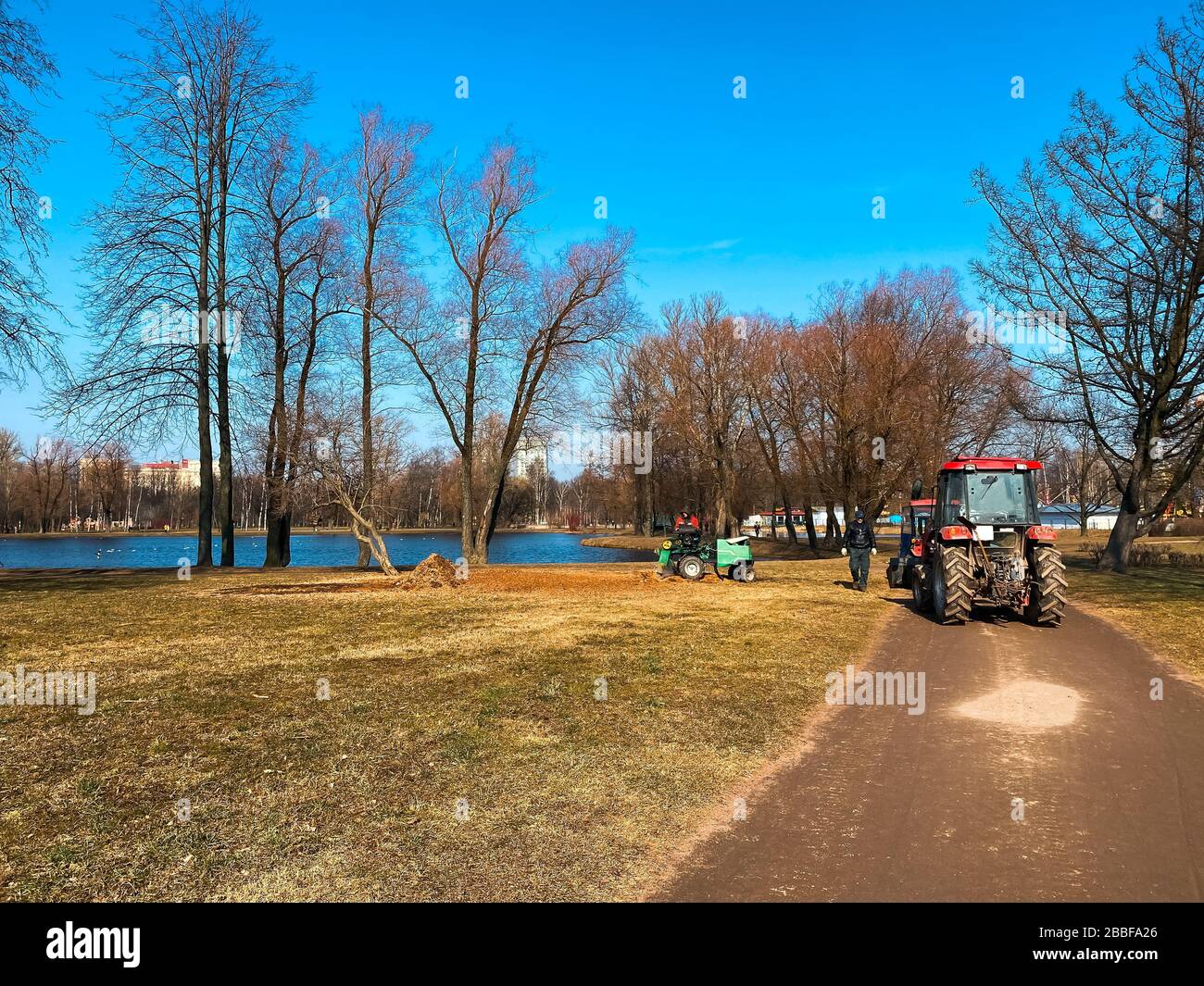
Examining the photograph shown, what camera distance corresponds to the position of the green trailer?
71.0 ft

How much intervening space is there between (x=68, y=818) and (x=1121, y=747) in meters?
7.80

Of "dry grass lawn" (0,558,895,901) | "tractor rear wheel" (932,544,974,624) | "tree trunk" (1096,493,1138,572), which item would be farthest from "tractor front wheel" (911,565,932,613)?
"tree trunk" (1096,493,1138,572)

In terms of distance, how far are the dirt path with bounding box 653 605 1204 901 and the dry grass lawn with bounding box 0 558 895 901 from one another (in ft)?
1.48

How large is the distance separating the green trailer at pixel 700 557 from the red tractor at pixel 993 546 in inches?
294

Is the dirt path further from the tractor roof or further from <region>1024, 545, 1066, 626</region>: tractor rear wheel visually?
the tractor roof

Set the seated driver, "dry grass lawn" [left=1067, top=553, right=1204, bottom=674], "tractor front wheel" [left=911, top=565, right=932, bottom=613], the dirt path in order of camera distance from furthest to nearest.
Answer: the seated driver → "tractor front wheel" [left=911, top=565, right=932, bottom=613] → "dry grass lawn" [left=1067, top=553, right=1204, bottom=674] → the dirt path

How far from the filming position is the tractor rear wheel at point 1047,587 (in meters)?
12.9

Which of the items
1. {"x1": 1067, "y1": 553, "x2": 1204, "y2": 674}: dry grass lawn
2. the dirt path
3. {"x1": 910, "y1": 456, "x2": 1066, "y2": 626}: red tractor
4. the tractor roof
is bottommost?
{"x1": 1067, "y1": 553, "x2": 1204, "y2": 674}: dry grass lawn

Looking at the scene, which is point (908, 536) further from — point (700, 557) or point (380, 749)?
point (380, 749)

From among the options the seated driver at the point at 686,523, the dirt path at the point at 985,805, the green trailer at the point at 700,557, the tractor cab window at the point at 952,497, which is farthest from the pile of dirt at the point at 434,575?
the dirt path at the point at 985,805

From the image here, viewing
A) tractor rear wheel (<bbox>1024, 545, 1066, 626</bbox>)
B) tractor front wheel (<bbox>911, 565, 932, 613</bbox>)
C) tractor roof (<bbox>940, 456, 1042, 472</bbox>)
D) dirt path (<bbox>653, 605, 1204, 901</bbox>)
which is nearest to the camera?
dirt path (<bbox>653, 605, 1204, 901</bbox>)
